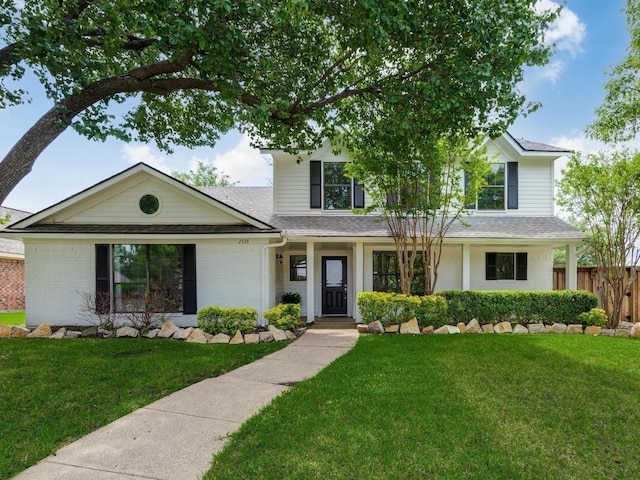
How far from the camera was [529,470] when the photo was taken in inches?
117

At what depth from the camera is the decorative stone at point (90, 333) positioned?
8844 mm

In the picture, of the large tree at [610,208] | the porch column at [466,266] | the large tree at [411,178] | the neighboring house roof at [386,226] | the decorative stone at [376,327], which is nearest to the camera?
the large tree at [411,178]

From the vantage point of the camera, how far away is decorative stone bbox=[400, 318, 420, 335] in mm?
9000

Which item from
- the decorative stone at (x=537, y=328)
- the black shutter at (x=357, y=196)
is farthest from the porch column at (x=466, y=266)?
the black shutter at (x=357, y=196)

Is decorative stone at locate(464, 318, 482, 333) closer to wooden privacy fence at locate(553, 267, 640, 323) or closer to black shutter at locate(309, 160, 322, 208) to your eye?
wooden privacy fence at locate(553, 267, 640, 323)

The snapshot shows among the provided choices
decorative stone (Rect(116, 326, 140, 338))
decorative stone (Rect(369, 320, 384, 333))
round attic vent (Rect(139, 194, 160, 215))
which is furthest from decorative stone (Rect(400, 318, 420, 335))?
round attic vent (Rect(139, 194, 160, 215))

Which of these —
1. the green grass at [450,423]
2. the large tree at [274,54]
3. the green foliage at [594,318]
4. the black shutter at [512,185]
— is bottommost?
the green foliage at [594,318]

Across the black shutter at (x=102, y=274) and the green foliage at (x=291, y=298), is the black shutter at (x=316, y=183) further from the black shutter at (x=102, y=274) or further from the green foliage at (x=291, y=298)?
the black shutter at (x=102, y=274)

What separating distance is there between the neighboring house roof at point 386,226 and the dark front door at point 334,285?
1533 mm

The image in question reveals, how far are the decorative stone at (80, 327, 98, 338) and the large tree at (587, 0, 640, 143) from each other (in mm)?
15487

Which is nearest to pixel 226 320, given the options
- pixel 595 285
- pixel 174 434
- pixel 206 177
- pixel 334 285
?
pixel 334 285

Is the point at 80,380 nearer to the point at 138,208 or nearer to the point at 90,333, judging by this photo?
the point at 90,333

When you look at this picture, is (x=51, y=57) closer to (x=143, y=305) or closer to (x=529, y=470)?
(x=143, y=305)

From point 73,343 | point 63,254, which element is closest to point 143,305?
point 73,343
